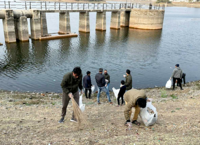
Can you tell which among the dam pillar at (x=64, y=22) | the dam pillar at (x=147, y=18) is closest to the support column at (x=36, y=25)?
the dam pillar at (x=64, y=22)

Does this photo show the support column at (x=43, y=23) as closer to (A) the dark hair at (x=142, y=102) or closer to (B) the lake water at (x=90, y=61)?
(B) the lake water at (x=90, y=61)

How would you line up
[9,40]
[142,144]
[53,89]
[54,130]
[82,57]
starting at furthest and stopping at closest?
1. [9,40]
2. [82,57]
3. [53,89]
4. [54,130]
5. [142,144]

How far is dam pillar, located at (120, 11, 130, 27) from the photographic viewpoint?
5178 centimetres

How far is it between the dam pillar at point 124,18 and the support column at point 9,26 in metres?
30.1

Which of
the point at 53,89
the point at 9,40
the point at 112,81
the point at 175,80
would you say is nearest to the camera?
the point at 175,80

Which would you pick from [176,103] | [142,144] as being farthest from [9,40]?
[142,144]

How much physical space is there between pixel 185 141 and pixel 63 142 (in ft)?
11.8

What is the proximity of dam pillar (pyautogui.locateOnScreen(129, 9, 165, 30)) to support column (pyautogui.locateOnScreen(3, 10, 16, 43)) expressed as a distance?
30303mm

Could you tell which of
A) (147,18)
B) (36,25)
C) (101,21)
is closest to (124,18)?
(147,18)

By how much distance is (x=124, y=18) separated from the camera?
51.8 meters

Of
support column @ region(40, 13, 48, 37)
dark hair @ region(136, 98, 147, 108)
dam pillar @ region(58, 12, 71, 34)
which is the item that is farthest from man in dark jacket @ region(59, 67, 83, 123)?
dam pillar @ region(58, 12, 71, 34)

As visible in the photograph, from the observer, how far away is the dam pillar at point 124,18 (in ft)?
170

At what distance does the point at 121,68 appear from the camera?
20.3 m

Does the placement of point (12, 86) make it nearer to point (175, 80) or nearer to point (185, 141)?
point (175, 80)
